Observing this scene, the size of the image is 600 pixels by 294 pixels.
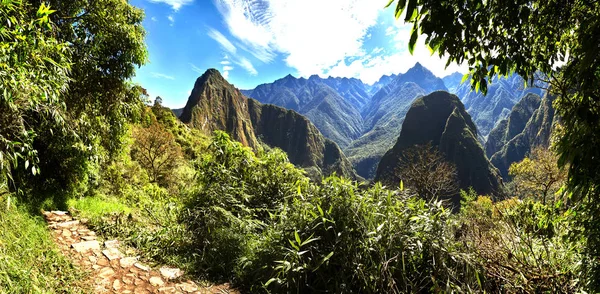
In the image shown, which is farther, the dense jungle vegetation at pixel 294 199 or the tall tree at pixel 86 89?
the tall tree at pixel 86 89

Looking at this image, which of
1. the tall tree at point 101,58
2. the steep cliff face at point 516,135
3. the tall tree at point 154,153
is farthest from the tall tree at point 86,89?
the steep cliff face at point 516,135

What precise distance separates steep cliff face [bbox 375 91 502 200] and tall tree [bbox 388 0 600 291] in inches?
2450

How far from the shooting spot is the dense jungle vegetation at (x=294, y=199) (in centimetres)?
208

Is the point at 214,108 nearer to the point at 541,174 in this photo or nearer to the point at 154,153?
the point at 154,153

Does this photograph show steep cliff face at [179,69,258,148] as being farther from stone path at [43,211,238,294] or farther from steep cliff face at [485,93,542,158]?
steep cliff face at [485,93,542,158]

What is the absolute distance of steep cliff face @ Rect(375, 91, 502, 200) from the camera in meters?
93.0

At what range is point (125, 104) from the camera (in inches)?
309

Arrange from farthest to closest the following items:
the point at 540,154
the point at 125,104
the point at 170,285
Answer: the point at 540,154 < the point at 125,104 < the point at 170,285

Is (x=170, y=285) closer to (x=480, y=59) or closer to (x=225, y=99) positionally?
(x=480, y=59)

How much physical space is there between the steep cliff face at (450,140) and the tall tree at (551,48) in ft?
204

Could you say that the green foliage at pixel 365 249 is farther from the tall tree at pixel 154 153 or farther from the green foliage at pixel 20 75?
the tall tree at pixel 154 153

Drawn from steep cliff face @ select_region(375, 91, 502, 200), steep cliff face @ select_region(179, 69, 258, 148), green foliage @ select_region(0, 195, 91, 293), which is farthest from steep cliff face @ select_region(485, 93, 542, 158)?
green foliage @ select_region(0, 195, 91, 293)

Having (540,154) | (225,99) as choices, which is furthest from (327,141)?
(540,154)

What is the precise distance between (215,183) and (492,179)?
4294 inches
